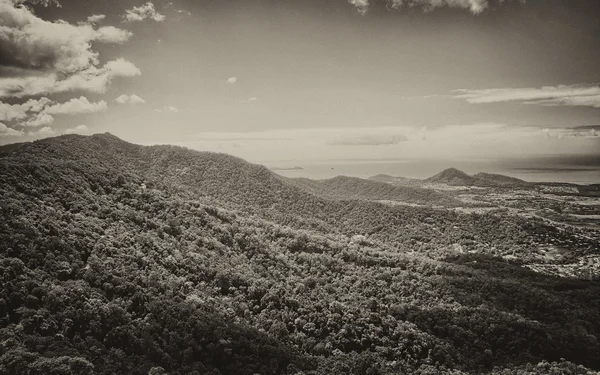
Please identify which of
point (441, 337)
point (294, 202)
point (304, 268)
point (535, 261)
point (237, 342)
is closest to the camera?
point (237, 342)

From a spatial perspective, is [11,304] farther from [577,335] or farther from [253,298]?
[577,335]

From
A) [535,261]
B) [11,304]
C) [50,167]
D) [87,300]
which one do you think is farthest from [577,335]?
[50,167]

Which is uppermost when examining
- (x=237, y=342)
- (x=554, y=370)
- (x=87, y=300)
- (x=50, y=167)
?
(x=50, y=167)

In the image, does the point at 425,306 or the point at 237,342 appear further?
the point at 425,306

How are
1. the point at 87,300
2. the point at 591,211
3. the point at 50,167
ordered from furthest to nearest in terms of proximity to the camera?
the point at 591,211, the point at 50,167, the point at 87,300

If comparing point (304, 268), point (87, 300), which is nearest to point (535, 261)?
point (304, 268)

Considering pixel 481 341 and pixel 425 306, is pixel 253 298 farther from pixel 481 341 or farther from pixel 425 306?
pixel 481 341

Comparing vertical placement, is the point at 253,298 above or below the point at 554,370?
above
